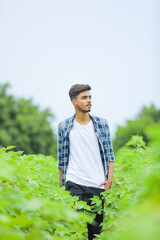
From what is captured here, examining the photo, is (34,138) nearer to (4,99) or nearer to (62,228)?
(4,99)

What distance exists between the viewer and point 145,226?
1.32 m

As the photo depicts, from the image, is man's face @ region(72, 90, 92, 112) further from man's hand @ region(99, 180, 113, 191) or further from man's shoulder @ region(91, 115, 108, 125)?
man's hand @ region(99, 180, 113, 191)

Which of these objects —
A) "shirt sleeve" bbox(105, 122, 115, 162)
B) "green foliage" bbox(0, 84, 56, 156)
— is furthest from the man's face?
"green foliage" bbox(0, 84, 56, 156)

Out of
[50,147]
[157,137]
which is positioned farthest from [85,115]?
[50,147]

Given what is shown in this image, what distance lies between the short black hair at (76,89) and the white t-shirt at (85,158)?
403 millimetres

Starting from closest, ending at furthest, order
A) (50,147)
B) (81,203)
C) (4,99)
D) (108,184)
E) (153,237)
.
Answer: (153,237) → (81,203) → (108,184) → (4,99) → (50,147)

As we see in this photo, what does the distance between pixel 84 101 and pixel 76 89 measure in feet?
0.66

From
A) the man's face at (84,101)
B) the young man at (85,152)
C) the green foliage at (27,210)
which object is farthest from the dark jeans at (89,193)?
the man's face at (84,101)

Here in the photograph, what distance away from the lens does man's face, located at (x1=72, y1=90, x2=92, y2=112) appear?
4691 millimetres

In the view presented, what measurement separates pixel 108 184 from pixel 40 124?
40.4 metres

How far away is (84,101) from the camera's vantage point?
4.70 m

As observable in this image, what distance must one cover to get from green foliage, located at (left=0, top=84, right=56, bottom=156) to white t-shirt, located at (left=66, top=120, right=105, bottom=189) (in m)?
33.9

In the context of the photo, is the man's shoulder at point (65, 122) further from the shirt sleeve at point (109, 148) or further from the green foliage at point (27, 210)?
the green foliage at point (27, 210)

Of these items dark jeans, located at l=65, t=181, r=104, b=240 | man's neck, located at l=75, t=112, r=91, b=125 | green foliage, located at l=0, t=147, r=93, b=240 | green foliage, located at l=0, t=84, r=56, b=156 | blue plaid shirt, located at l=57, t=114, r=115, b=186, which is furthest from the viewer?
green foliage, located at l=0, t=84, r=56, b=156
